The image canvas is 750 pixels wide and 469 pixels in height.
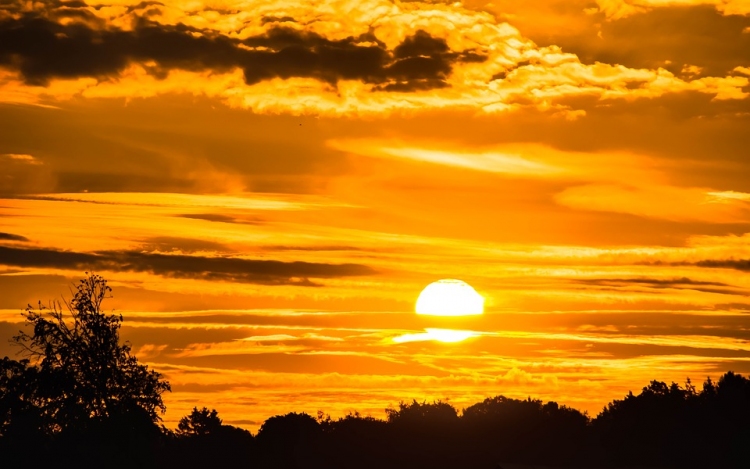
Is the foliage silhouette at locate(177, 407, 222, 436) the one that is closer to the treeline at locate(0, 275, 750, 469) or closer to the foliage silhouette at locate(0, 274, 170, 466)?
the treeline at locate(0, 275, 750, 469)

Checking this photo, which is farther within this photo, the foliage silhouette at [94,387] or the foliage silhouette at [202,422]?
the foliage silhouette at [202,422]

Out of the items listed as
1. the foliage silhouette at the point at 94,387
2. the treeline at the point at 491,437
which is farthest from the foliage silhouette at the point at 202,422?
the foliage silhouette at the point at 94,387

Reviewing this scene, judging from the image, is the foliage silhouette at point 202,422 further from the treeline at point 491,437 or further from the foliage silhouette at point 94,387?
the foliage silhouette at point 94,387

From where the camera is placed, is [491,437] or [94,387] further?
[491,437]

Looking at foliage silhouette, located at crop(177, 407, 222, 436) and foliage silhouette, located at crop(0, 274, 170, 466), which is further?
foliage silhouette, located at crop(177, 407, 222, 436)

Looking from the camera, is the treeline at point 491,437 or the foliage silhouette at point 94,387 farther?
the treeline at point 491,437

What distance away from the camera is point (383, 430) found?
143 metres

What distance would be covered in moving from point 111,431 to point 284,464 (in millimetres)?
63467

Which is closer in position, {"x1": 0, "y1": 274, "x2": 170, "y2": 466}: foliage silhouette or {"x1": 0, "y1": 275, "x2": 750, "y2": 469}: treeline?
{"x1": 0, "y1": 274, "x2": 170, "y2": 466}: foliage silhouette

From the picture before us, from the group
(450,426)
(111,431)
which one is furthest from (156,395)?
(450,426)

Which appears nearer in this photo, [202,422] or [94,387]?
[94,387]

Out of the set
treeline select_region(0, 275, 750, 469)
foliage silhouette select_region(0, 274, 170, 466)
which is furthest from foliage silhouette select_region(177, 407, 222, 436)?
foliage silhouette select_region(0, 274, 170, 466)

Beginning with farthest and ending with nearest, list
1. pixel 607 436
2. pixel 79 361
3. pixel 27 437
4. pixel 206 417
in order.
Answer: pixel 206 417 → pixel 607 436 → pixel 27 437 → pixel 79 361

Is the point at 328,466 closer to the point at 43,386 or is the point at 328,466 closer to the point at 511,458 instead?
the point at 511,458
